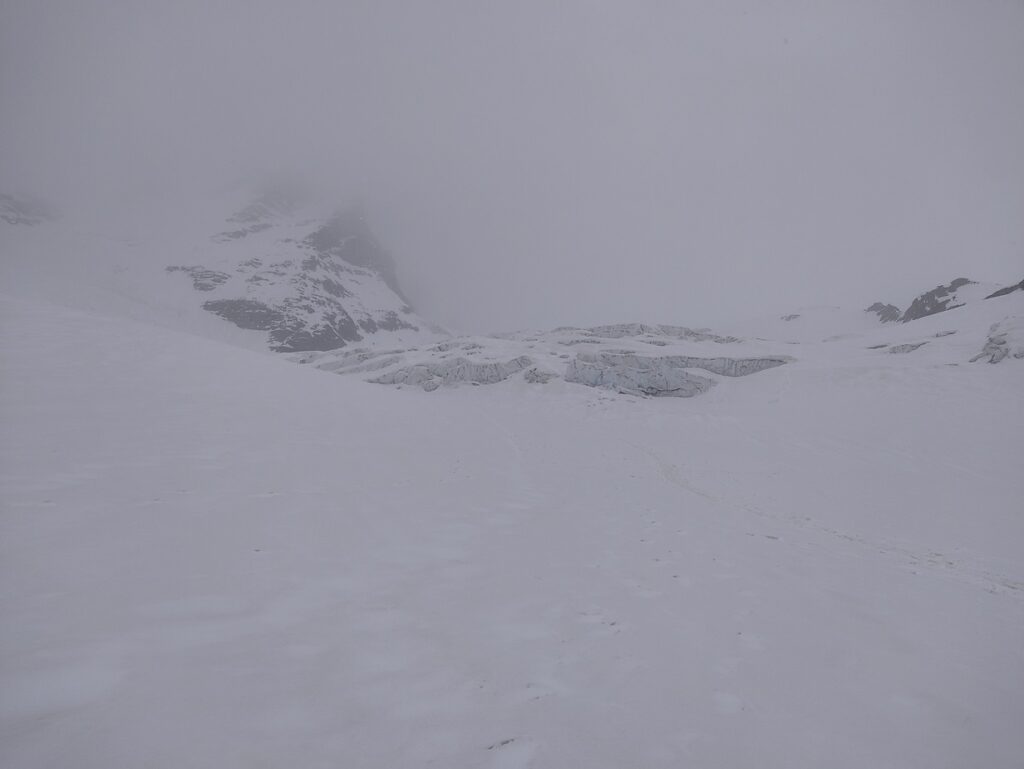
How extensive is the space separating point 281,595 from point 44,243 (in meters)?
177

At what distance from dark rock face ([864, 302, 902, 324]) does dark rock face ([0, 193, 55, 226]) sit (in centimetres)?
22342

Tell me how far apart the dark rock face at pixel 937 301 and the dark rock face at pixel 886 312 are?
6029 mm

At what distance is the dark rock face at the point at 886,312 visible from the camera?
78.9 m

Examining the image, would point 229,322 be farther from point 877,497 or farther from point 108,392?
point 877,497

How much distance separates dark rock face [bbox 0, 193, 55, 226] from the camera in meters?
128

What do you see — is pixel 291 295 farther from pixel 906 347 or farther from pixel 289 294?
pixel 906 347

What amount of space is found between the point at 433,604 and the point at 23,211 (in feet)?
680

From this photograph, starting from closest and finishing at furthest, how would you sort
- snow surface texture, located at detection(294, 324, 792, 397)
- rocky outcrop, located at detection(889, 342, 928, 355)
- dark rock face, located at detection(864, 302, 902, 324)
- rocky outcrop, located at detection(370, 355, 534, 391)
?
rocky outcrop, located at detection(889, 342, 928, 355), snow surface texture, located at detection(294, 324, 792, 397), rocky outcrop, located at detection(370, 355, 534, 391), dark rock face, located at detection(864, 302, 902, 324)

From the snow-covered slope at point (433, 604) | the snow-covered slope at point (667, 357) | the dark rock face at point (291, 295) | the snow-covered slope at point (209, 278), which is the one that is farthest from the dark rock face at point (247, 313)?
the snow-covered slope at point (433, 604)

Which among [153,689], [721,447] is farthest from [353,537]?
[721,447]

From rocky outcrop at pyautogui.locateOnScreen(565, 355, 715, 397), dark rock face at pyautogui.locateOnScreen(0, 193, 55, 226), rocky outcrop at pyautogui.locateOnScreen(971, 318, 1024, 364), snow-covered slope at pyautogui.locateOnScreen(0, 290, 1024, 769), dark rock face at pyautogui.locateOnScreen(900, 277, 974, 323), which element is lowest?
snow-covered slope at pyautogui.locateOnScreen(0, 290, 1024, 769)

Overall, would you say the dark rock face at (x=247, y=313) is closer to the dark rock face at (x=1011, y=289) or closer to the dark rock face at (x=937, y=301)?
the dark rock face at (x=937, y=301)

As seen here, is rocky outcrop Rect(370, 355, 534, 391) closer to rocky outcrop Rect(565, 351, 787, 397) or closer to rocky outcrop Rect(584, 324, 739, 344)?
rocky outcrop Rect(565, 351, 787, 397)

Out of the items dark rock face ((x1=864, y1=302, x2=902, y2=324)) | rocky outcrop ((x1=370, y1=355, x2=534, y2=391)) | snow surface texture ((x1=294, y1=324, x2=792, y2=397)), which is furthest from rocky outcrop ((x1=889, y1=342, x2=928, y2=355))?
dark rock face ((x1=864, y1=302, x2=902, y2=324))
